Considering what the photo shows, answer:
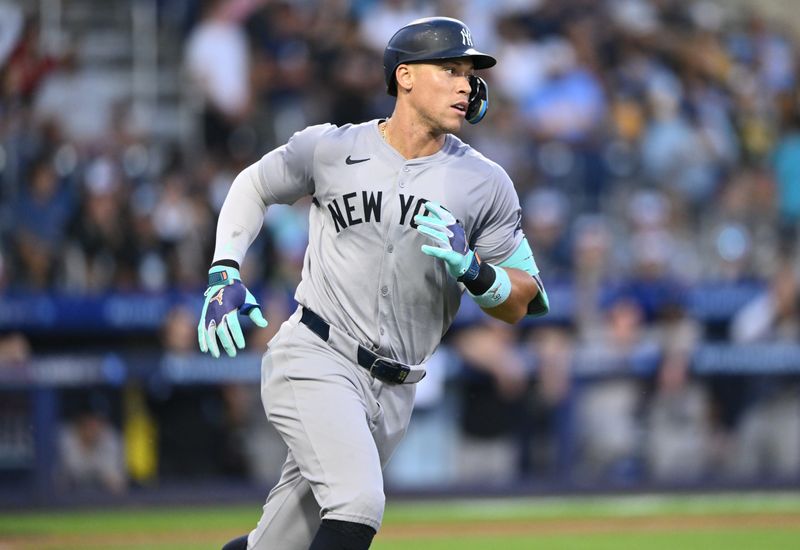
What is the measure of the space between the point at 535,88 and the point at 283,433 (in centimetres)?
826

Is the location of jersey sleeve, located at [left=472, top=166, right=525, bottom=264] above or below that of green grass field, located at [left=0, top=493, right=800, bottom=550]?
above

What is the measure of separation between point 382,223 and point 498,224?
0.42 metres

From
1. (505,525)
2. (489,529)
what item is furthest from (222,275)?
(505,525)

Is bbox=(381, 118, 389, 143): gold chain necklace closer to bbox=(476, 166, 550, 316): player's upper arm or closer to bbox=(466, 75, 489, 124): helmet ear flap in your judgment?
bbox=(466, 75, 489, 124): helmet ear flap

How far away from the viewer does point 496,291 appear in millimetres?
4395

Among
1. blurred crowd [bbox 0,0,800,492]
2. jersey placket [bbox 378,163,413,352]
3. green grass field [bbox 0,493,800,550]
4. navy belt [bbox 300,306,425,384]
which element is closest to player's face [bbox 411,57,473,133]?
jersey placket [bbox 378,163,413,352]

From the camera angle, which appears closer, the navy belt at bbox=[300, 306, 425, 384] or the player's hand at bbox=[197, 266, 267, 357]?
the player's hand at bbox=[197, 266, 267, 357]

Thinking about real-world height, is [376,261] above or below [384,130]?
below

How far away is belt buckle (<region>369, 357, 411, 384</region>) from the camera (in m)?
4.46

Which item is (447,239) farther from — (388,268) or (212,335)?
(212,335)

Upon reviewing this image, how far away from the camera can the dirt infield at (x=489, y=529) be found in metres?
8.07

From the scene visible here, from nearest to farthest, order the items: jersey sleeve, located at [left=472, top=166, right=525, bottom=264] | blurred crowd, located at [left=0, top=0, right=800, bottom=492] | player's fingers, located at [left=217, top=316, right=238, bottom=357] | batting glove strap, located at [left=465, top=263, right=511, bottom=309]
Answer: player's fingers, located at [left=217, top=316, right=238, bottom=357]
batting glove strap, located at [left=465, top=263, right=511, bottom=309]
jersey sleeve, located at [left=472, top=166, right=525, bottom=264]
blurred crowd, located at [left=0, top=0, right=800, bottom=492]

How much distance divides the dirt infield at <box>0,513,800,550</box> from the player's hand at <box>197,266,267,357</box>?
3774 mm

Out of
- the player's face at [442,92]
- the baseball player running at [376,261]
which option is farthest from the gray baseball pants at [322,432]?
the player's face at [442,92]
